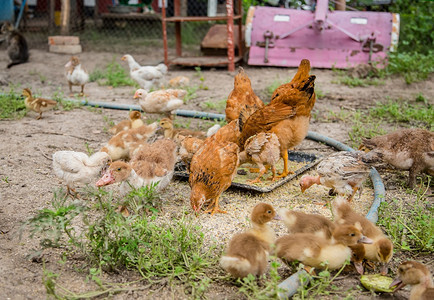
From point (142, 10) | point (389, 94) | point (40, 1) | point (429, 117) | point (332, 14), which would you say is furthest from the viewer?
point (40, 1)

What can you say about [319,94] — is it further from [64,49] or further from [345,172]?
[64,49]

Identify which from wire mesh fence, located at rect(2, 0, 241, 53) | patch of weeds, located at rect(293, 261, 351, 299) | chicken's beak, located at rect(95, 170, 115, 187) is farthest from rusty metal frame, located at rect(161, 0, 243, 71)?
patch of weeds, located at rect(293, 261, 351, 299)

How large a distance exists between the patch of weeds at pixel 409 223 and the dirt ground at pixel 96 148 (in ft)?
0.56

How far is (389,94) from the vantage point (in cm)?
862

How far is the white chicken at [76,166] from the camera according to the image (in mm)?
4418

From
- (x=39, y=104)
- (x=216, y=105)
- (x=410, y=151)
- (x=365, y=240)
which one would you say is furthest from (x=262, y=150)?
(x=39, y=104)

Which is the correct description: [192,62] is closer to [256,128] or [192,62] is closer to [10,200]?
[256,128]

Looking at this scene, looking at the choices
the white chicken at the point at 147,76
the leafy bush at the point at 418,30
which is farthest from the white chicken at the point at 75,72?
the leafy bush at the point at 418,30

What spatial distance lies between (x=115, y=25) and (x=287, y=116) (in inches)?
490

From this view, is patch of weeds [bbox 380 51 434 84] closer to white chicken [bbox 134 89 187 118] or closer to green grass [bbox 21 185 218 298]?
white chicken [bbox 134 89 187 118]

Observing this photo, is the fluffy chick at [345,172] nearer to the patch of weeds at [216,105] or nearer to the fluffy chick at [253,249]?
the fluffy chick at [253,249]

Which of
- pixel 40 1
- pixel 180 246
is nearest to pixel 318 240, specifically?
pixel 180 246

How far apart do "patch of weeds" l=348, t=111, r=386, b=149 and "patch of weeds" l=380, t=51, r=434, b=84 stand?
2.87m

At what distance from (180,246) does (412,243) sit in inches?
76.0
